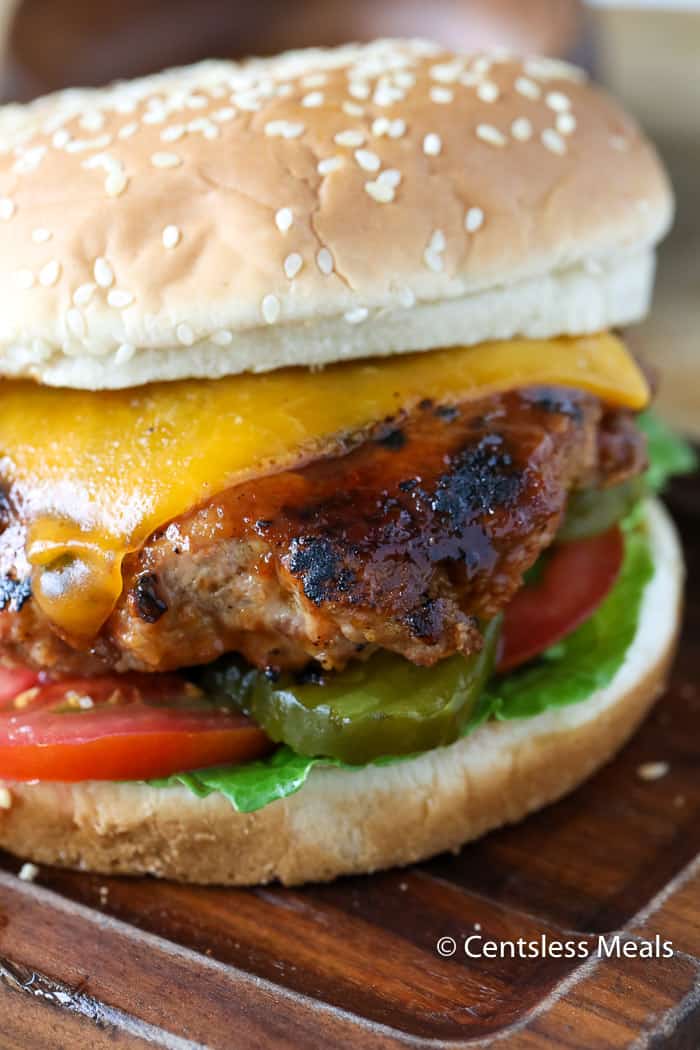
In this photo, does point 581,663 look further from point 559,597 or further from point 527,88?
point 527,88

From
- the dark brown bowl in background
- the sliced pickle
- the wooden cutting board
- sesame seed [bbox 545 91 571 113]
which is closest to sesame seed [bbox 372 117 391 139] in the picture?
sesame seed [bbox 545 91 571 113]

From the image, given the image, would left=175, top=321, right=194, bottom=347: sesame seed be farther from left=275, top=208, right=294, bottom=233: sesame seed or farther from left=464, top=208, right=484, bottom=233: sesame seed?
left=464, top=208, right=484, bottom=233: sesame seed

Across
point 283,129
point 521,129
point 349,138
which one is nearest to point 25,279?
point 283,129

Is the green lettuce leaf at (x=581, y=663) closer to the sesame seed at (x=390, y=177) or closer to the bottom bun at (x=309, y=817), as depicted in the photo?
the bottom bun at (x=309, y=817)

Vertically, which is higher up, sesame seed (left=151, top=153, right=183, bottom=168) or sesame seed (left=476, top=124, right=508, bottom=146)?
sesame seed (left=476, top=124, right=508, bottom=146)

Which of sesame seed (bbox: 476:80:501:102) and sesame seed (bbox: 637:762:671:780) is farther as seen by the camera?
sesame seed (bbox: 637:762:671:780)

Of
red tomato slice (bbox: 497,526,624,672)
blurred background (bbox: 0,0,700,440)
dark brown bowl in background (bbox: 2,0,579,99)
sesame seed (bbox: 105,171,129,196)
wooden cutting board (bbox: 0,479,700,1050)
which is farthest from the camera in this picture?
dark brown bowl in background (bbox: 2,0,579,99)

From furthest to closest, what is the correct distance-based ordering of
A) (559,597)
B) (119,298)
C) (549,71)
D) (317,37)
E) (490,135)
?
(317,37) → (549,71) → (559,597) → (490,135) → (119,298)
